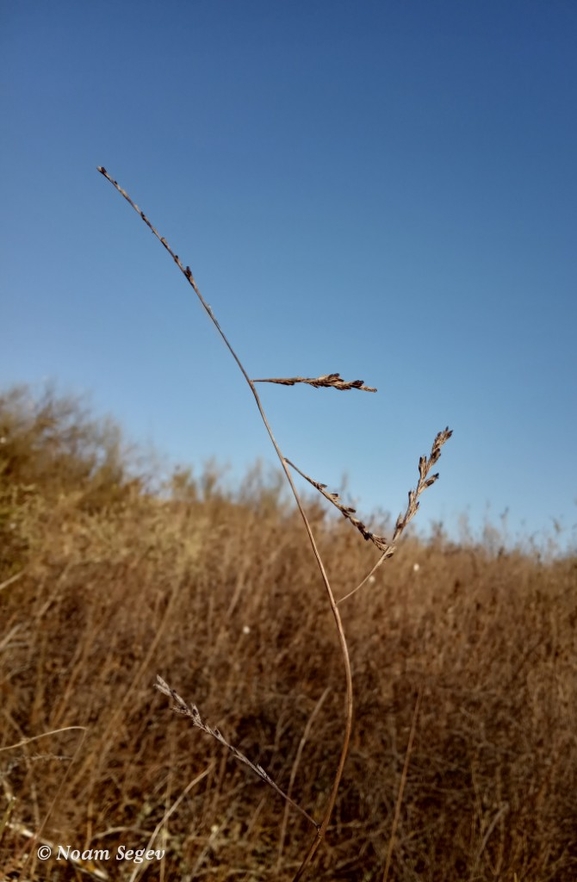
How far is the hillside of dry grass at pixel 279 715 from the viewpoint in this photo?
7.64 feet

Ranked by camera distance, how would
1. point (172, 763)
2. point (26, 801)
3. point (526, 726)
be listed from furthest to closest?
1. point (526, 726)
2. point (172, 763)
3. point (26, 801)

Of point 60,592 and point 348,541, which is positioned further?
point 348,541

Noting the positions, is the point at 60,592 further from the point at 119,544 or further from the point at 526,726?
the point at 526,726

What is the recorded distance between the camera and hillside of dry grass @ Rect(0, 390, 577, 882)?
7.64 feet

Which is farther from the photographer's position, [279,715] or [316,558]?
[279,715]

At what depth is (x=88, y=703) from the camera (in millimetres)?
2846

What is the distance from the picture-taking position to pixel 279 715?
3.23 meters

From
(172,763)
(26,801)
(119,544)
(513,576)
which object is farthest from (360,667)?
(119,544)

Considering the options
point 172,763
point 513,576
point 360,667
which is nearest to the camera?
point 172,763

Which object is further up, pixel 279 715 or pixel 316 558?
pixel 316 558

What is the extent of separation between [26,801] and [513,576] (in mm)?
4552

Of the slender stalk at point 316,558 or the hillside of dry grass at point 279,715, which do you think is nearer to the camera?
the slender stalk at point 316,558

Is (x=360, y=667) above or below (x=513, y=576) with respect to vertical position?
below

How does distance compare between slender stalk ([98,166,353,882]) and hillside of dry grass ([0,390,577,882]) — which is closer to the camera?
slender stalk ([98,166,353,882])
